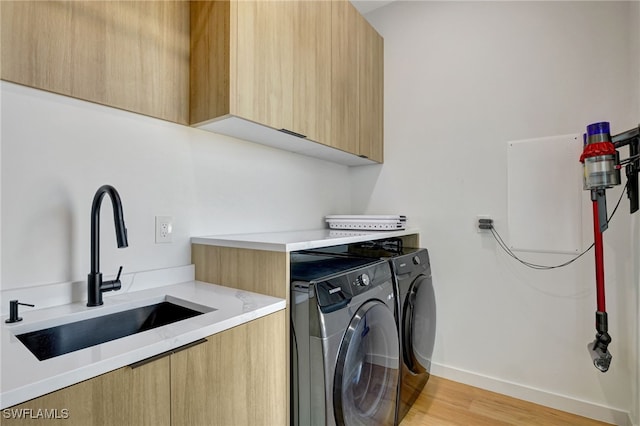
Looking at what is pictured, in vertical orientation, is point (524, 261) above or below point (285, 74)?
below

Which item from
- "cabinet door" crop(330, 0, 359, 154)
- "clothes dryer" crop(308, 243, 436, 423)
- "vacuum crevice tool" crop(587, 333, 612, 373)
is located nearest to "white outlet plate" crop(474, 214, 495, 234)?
"clothes dryer" crop(308, 243, 436, 423)

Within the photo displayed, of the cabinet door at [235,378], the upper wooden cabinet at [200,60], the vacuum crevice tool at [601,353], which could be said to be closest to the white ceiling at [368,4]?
the upper wooden cabinet at [200,60]

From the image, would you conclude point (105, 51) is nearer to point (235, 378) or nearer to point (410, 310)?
point (235, 378)

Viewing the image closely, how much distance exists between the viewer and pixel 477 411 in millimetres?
1749

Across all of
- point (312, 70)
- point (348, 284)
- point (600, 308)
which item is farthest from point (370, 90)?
point (600, 308)

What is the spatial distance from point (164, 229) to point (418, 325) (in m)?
1.43

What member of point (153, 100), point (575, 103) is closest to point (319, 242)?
point (153, 100)

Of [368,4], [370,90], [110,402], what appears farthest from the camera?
[368,4]

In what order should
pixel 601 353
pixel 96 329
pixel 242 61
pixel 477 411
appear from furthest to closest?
pixel 477 411 < pixel 601 353 < pixel 242 61 < pixel 96 329

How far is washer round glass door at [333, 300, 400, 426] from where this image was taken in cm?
112

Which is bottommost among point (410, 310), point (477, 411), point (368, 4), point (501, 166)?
point (477, 411)

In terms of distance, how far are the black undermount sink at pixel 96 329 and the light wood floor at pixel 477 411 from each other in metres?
1.34

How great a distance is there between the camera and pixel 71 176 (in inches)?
45.1

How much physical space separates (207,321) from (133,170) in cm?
79
